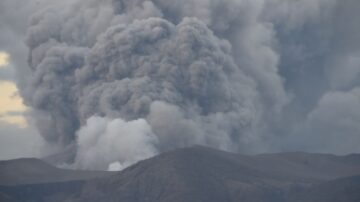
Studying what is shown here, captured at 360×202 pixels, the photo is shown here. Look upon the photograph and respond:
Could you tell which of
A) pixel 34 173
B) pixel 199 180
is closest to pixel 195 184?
pixel 199 180

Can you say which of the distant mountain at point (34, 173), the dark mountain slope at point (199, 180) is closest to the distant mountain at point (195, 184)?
the dark mountain slope at point (199, 180)

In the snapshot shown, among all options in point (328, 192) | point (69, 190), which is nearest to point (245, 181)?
point (328, 192)

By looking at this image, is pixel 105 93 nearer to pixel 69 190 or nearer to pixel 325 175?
pixel 69 190

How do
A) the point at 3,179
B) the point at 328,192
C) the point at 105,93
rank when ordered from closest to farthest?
the point at 328,192 → the point at 3,179 → the point at 105,93

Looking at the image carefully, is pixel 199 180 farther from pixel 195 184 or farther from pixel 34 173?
pixel 34 173

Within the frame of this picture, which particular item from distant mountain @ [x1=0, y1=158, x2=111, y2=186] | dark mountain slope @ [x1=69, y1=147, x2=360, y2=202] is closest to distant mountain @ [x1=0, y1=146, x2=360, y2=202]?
dark mountain slope @ [x1=69, y1=147, x2=360, y2=202]

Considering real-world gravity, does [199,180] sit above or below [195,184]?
above

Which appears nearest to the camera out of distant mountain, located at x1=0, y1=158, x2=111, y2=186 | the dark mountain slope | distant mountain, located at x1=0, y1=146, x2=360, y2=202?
distant mountain, located at x1=0, y1=146, x2=360, y2=202

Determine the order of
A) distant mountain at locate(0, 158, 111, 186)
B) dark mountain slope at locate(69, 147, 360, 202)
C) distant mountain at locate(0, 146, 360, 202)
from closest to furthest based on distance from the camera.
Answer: distant mountain at locate(0, 146, 360, 202), dark mountain slope at locate(69, 147, 360, 202), distant mountain at locate(0, 158, 111, 186)

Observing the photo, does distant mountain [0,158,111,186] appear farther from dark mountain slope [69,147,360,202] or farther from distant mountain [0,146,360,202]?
dark mountain slope [69,147,360,202]
